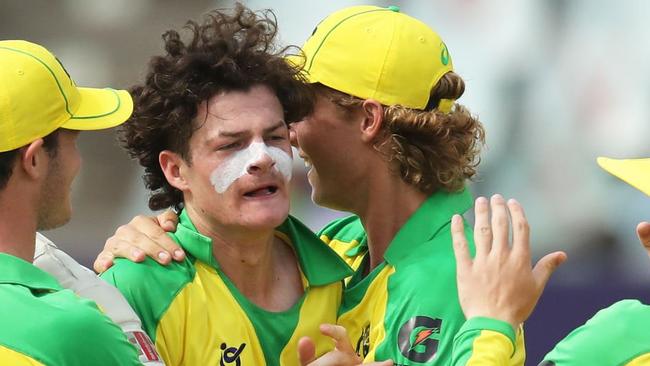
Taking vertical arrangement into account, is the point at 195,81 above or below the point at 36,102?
below

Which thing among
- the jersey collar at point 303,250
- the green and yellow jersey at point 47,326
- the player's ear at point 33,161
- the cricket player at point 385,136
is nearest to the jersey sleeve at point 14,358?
the green and yellow jersey at point 47,326

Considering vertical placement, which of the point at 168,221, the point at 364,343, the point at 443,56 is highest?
the point at 443,56

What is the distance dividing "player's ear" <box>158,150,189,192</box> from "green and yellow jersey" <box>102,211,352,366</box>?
0.40 ft

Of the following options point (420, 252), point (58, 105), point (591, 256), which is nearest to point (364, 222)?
point (420, 252)

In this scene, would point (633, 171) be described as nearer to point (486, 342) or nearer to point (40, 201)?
point (486, 342)

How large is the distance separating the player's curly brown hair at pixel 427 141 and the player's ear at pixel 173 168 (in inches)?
27.8

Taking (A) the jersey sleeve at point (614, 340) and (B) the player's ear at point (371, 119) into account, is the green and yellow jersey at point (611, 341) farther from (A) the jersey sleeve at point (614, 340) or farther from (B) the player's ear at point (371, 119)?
(B) the player's ear at point (371, 119)

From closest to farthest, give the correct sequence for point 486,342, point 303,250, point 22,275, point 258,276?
point 22,275 → point 486,342 → point 258,276 → point 303,250

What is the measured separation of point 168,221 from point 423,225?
0.90 metres

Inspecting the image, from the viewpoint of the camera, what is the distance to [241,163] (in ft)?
14.9

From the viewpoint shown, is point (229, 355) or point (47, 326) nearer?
point (47, 326)

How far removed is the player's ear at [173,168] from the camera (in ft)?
15.4

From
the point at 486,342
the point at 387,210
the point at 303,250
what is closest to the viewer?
the point at 486,342

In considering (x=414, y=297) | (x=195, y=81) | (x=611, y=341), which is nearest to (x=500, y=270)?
(x=611, y=341)
